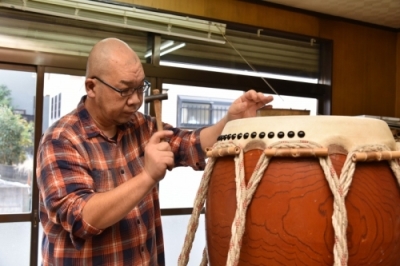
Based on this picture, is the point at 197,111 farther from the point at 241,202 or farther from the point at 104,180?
the point at 241,202

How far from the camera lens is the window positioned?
349 centimetres

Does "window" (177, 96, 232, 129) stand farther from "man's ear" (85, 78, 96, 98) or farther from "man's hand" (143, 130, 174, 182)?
"man's hand" (143, 130, 174, 182)

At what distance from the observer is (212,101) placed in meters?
3.63

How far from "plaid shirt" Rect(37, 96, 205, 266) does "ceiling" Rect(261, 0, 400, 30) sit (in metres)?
2.57

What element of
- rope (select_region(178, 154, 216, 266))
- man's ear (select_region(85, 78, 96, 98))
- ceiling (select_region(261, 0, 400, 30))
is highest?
ceiling (select_region(261, 0, 400, 30))

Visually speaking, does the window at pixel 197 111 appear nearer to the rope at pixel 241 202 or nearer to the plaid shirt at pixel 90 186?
the plaid shirt at pixel 90 186

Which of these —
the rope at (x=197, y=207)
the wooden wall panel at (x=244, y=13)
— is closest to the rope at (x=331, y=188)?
the rope at (x=197, y=207)

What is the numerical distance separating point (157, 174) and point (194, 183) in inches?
94.0

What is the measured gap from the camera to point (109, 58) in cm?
142

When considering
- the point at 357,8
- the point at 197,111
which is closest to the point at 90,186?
the point at 197,111

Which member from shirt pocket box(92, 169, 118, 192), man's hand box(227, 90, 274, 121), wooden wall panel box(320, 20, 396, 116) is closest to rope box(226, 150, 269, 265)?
man's hand box(227, 90, 274, 121)

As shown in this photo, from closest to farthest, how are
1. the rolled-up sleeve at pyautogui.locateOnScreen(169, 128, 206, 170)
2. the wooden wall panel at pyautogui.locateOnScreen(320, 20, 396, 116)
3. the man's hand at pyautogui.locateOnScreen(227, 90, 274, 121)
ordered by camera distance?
the man's hand at pyautogui.locateOnScreen(227, 90, 274, 121), the rolled-up sleeve at pyautogui.locateOnScreen(169, 128, 206, 170), the wooden wall panel at pyautogui.locateOnScreen(320, 20, 396, 116)

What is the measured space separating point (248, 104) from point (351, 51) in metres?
3.21

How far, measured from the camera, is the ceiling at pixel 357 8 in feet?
12.1
